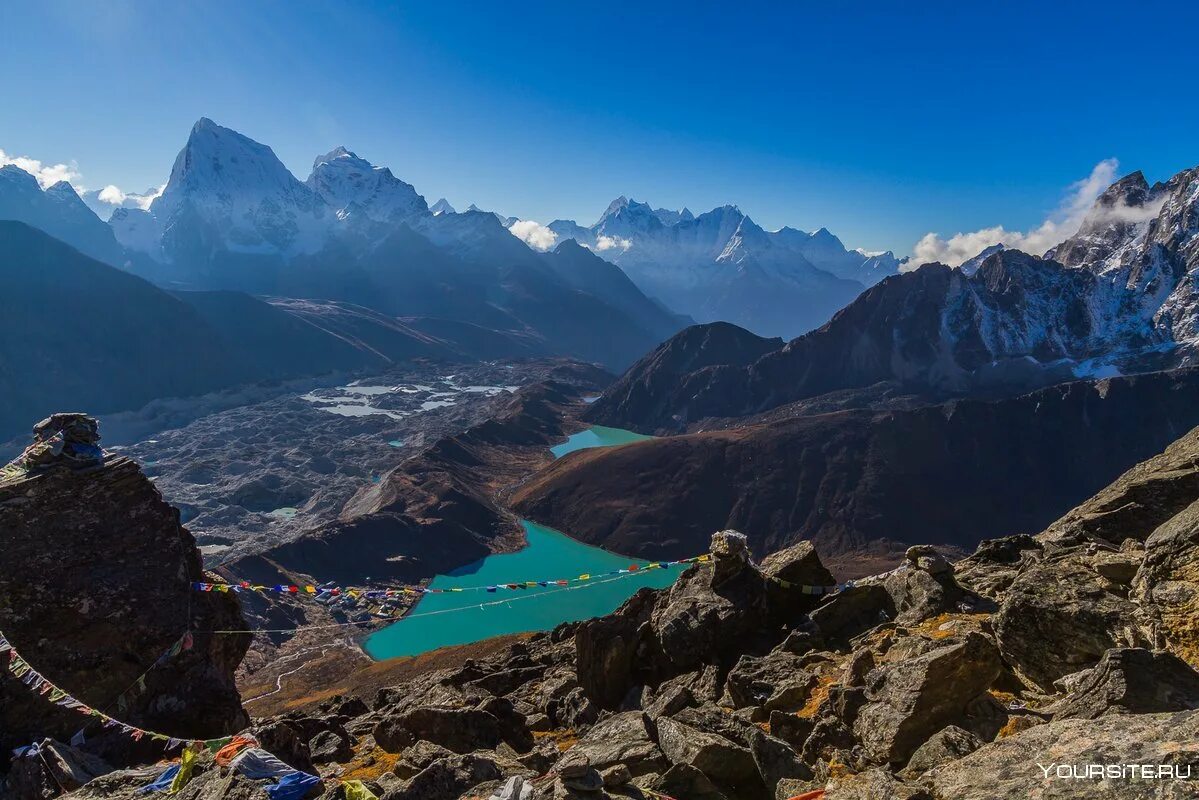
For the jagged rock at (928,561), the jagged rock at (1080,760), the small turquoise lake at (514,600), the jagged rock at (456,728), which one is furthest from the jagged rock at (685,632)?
the small turquoise lake at (514,600)

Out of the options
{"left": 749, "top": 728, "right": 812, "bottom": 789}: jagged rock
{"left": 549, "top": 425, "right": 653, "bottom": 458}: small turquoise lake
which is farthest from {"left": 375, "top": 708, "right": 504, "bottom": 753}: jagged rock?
{"left": 549, "top": 425, "right": 653, "bottom": 458}: small turquoise lake

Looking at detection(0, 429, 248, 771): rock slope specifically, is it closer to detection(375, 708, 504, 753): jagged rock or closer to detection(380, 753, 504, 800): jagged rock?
detection(375, 708, 504, 753): jagged rock

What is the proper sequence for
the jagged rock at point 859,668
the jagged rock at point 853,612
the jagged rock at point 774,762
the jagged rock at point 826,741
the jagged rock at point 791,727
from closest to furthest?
the jagged rock at point 774,762 → the jagged rock at point 826,741 → the jagged rock at point 791,727 → the jagged rock at point 859,668 → the jagged rock at point 853,612

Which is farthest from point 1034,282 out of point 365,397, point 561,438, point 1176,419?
point 365,397

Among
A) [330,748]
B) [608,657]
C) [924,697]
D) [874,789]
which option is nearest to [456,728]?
[330,748]

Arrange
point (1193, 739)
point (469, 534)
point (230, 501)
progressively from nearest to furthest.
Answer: point (1193, 739) → point (469, 534) → point (230, 501)

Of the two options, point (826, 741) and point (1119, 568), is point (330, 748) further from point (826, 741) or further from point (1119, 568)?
point (1119, 568)

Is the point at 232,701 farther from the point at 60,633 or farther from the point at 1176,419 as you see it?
the point at 1176,419

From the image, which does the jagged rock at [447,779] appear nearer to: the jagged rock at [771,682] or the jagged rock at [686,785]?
the jagged rock at [686,785]
